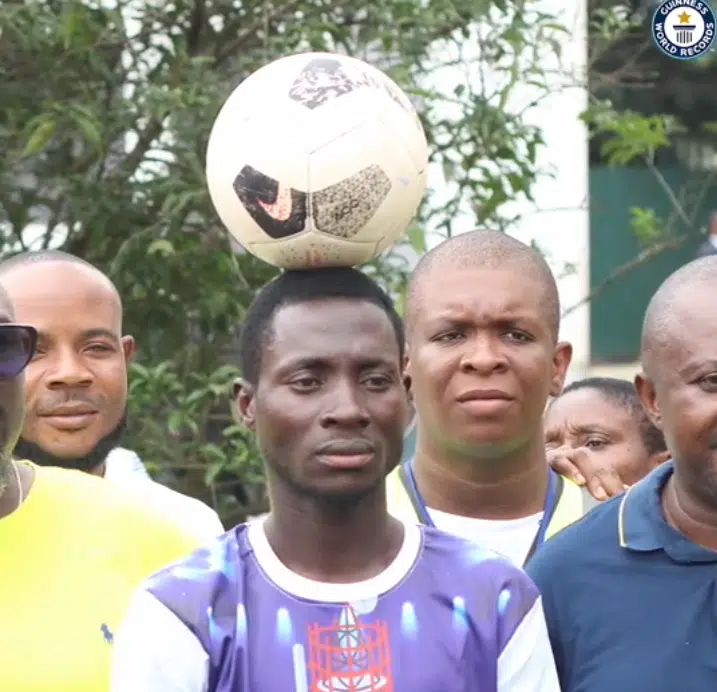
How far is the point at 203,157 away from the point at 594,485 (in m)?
2.53

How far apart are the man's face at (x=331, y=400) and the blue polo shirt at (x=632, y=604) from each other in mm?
400

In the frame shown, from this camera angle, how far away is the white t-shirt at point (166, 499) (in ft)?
11.0

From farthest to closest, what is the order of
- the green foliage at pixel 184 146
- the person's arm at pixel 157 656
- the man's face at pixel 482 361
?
the green foliage at pixel 184 146 → the man's face at pixel 482 361 → the person's arm at pixel 157 656

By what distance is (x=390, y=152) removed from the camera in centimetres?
301

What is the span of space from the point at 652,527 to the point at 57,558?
1.09 metres

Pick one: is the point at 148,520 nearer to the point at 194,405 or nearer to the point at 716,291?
the point at 716,291

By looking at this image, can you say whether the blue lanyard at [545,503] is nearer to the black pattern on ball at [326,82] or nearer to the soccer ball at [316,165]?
the soccer ball at [316,165]

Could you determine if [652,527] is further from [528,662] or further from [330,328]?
[330,328]

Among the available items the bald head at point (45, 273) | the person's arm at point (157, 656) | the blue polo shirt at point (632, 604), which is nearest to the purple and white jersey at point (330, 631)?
the person's arm at point (157, 656)

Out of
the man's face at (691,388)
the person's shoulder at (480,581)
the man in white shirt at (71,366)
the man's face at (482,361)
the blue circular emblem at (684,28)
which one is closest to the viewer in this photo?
the person's shoulder at (480,581)

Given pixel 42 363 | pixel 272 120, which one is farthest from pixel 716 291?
pixel 42 363

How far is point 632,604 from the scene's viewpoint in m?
2.89

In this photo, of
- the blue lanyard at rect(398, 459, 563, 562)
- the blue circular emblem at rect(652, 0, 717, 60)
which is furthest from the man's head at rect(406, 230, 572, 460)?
the blue circular emblem at rect(652, 0, 717, 60)

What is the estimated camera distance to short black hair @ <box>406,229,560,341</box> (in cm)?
375
